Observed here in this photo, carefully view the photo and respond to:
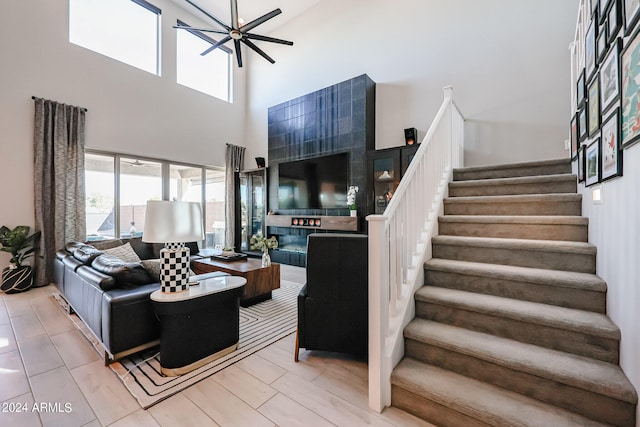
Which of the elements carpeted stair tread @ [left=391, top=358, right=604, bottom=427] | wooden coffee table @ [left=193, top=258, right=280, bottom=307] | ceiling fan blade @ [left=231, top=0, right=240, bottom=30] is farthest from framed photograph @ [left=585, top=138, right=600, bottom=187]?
ceiling fan blade @ [left=231, top=0, right=240, bottom=30]

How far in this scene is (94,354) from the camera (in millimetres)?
2260

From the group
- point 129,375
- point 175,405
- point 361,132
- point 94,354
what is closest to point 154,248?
point 94,354

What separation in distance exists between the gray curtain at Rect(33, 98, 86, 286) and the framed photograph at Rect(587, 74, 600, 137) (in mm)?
6589

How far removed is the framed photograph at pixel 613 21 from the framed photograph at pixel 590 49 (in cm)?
29

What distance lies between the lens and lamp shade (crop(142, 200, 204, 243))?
1.92m

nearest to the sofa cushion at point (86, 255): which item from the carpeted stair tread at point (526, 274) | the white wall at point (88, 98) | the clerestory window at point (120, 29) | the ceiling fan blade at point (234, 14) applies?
the white wall at point (88, 98)

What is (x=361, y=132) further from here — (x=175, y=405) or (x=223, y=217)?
(x=175, y=405)

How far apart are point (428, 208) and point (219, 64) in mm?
6997

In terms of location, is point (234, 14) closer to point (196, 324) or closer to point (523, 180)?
point (196, 324)

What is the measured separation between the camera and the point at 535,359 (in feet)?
4.76

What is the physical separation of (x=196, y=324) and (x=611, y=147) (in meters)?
2.87

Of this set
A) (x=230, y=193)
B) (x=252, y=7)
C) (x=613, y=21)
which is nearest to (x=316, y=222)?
(x=230, y=193)

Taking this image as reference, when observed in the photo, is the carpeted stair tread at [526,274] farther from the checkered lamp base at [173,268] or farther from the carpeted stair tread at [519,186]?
the checkered lamp base at [173,268]

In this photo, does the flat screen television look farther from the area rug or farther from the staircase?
the staircase
